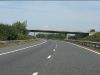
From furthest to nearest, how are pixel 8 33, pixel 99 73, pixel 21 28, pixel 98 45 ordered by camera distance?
pixel 21 28 → pixel 8 33 → pixel 98 45 → pixel 99 73

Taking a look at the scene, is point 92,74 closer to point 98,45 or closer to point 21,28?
point 98,45

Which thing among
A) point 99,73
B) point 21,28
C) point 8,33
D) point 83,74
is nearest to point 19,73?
point 83,74

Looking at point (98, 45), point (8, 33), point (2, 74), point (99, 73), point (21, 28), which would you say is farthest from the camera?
point (21, 28)

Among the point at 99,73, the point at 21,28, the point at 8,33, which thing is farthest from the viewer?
the point at 21,28

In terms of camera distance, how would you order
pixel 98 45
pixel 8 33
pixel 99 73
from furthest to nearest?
1. pixel 8 33
2. pixel 98 45
3. pixel 99 73

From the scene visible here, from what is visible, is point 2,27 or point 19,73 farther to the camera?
point 2,27

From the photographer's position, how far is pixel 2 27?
11562 cm

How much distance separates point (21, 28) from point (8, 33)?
35.8 meters

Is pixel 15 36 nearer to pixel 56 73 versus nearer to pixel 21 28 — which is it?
pixel 21 28

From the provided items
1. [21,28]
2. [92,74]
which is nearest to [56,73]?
[92,74]

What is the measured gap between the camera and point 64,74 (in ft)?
42.6

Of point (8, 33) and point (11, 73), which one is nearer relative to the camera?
point (11, 73)

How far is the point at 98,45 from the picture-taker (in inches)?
1571

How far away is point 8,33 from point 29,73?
98799mm
